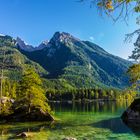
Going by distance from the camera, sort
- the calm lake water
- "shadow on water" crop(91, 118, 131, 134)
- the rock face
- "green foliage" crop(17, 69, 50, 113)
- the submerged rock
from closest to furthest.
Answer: the calm lake water < "shadow on water" crop(91, 118, 131, 134) < the rock face < the submerged rock < "green foliage" crop(17, 69, 50, 113)

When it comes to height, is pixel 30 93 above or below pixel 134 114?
above

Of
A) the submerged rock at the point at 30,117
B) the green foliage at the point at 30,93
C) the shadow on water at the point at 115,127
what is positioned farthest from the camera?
the green foliage at the point at 30,93

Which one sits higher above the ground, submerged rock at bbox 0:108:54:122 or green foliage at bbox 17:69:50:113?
green foliage at bbox 17:69:50:113

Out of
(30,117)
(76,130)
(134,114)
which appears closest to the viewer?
(76,130)

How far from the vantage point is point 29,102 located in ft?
208

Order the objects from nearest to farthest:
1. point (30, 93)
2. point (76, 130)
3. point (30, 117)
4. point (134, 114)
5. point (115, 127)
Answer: point (76, 130)
point (115, 127)
point (134, 114)
point (30, 117)
point (30, 93)

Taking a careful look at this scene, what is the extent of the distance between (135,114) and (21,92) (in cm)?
2318

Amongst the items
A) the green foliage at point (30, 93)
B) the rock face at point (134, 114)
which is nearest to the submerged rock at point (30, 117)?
the green foliage at point (30, 93)

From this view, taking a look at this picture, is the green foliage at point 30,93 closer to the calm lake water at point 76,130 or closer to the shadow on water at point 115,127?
the calm lake water at point 76,130

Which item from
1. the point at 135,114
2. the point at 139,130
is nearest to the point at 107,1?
the point at 139,130

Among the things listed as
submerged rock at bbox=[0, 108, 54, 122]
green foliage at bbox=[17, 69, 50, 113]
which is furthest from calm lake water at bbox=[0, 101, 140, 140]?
green foliage at bbox=[17, 69, 50, 113]

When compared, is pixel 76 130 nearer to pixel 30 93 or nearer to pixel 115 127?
pixel 115 127

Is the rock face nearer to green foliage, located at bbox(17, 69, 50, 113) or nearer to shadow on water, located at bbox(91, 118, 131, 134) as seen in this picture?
shadow on water, located at bbox(91, 118, 131, 134)

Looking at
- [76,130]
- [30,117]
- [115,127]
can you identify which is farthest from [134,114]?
[30,117]
